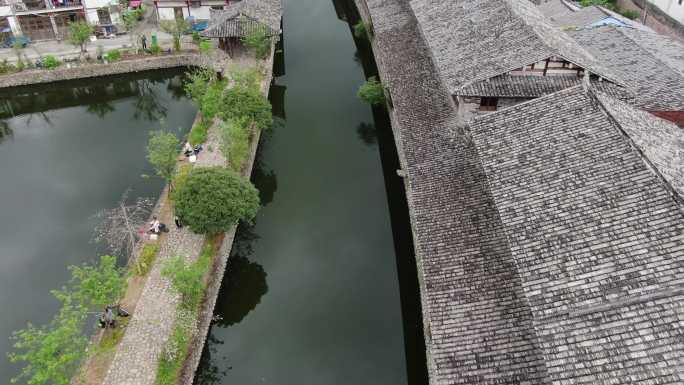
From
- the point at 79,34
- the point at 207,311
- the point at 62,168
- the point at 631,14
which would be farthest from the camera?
the point at 631,14

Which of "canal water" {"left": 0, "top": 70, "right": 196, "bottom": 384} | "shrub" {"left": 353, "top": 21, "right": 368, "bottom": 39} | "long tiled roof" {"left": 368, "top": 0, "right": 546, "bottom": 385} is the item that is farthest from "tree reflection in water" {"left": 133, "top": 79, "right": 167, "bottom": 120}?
"long tiled roof" {"left": 368, "top": 0, "right": 546, "bottom": 385}

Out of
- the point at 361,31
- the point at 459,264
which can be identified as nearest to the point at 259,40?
the point at 361,31

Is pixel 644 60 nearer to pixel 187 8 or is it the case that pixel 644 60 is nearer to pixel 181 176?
pixel 181 176

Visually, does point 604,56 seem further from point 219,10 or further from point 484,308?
point 219,10

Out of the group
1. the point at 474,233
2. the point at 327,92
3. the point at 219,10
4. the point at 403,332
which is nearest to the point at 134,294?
the point at 403,332

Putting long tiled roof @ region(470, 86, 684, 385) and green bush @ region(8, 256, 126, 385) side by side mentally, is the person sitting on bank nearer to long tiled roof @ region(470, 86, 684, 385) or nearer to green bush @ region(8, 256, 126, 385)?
green bush @ region(8, 256, 126, 385)
